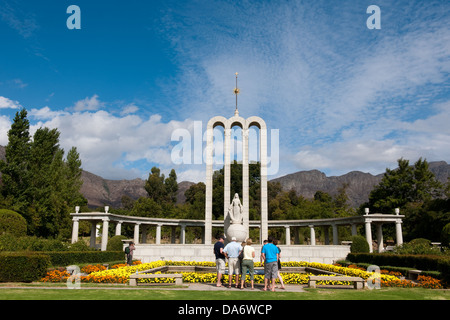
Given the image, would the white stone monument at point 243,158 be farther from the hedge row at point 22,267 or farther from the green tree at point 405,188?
the green tree at point 405,188

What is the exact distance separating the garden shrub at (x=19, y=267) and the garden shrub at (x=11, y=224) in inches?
718

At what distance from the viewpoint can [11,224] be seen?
1114 inches

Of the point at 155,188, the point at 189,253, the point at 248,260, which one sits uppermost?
the point at 155,188

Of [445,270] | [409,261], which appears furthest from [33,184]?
[445,270]

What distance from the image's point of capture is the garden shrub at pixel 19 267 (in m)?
12.3

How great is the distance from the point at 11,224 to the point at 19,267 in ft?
62.4

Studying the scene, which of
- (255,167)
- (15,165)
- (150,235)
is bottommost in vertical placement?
(150,235)

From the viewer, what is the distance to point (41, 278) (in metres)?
13.1

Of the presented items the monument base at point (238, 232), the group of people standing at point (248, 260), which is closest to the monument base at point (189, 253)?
the monument base at point (238, 232)

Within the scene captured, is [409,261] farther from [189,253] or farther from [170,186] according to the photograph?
[170,186]

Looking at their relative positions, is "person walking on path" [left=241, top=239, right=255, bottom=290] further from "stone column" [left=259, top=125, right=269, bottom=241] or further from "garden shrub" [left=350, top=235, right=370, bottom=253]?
"stone column" [left=259, top=125, right=269, bottom=241]
